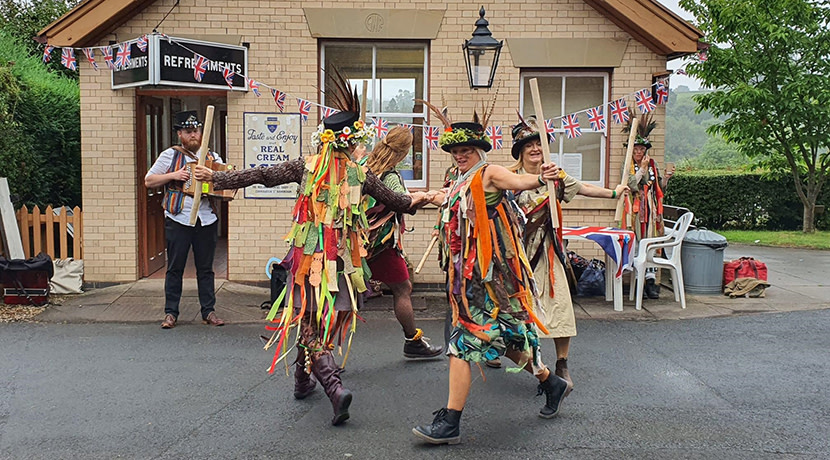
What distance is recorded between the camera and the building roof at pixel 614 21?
8281mm

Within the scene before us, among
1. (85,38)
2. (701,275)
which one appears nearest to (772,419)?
(701,275)

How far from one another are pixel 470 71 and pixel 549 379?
4.75m

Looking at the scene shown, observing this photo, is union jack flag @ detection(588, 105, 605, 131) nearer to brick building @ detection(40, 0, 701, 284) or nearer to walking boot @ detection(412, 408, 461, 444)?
brick building @ detection(40, 0, 701, 284)

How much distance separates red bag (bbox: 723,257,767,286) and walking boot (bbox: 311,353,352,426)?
6.01 m

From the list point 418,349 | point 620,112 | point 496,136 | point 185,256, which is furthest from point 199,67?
point 620,112

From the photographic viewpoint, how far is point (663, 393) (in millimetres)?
5320

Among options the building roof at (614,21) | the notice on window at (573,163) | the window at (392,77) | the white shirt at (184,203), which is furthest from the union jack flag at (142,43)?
the notice on window at (573,163)

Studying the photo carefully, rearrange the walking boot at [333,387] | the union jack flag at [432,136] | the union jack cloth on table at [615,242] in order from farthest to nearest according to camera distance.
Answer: the union jack flag at [432,136], the union jack cloth on table at [615,242], the walking boot at [333,387]

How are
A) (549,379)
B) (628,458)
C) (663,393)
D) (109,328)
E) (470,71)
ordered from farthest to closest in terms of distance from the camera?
1. (470,71)
2. (109,328)
3. (663,393)
4. (549,379)
5. (628,458)

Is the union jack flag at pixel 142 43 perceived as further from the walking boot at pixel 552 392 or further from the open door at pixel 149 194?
the walking boot at pixel 552 392

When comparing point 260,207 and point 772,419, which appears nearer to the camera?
point 772,419

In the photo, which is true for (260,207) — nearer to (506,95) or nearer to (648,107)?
(506,95)

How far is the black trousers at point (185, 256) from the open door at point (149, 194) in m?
2.01

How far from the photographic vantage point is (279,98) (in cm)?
862
